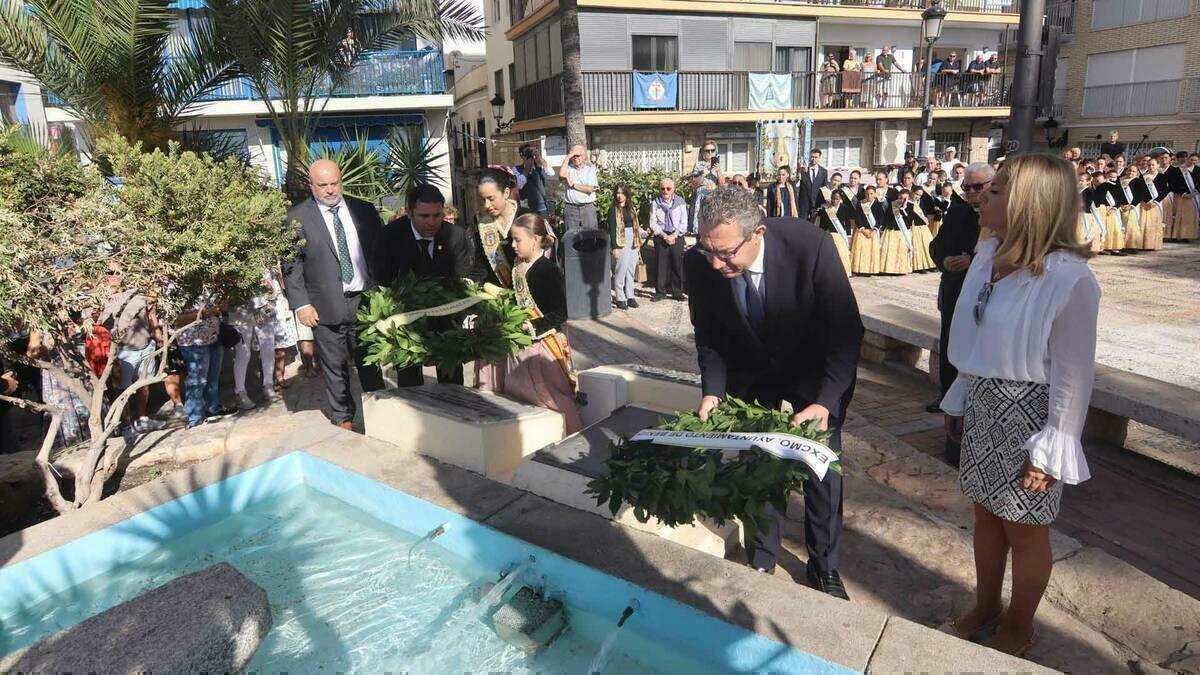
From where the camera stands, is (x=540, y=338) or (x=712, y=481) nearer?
(x=712, y=481)

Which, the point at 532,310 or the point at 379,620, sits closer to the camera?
the point at 379,620

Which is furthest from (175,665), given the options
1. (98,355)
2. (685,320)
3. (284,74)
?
(284,74)

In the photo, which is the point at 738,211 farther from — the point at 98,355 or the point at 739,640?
the point at 98,355

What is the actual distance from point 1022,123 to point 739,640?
4.44 metres

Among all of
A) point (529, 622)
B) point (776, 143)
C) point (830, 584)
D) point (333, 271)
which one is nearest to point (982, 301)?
point (830, 584)

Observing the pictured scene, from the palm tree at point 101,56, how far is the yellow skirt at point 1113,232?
16231 millimetres

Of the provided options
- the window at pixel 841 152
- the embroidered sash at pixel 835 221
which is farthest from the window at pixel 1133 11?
the embroidered sash at pixel 835 221

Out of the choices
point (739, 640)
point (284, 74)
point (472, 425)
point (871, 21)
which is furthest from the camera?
Result: point (871, 21)

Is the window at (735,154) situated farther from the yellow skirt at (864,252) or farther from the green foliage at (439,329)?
the green foliage at (439,329)

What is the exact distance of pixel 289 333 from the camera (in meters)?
7.68

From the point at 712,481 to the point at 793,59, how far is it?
85.6 ft

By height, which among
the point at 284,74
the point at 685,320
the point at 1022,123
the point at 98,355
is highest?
the point at 284,74

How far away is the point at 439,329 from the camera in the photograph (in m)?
5.51

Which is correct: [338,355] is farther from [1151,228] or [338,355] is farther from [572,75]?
[1151,228]
